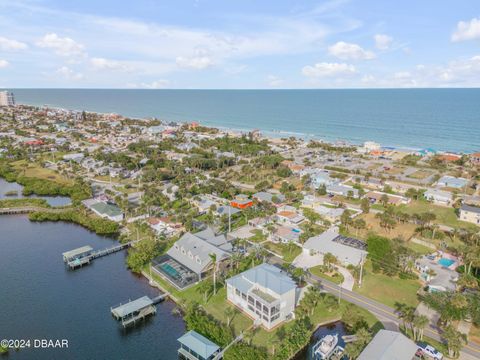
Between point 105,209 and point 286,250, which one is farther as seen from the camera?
point 105,209

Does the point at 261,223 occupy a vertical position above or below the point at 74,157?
below

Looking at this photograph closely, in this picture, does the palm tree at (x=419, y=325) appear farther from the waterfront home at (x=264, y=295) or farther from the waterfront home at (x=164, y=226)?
the waterfront home at (x=164, y=226)

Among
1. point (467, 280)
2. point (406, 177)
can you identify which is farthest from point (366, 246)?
point (406, 177)

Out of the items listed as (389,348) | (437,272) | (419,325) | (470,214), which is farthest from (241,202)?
(470,214)

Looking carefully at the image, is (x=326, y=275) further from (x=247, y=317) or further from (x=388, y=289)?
(x=247, y=317)

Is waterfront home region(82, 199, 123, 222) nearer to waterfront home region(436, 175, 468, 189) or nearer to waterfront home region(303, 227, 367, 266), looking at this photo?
waterfront home region(303, 227, 367, 266)

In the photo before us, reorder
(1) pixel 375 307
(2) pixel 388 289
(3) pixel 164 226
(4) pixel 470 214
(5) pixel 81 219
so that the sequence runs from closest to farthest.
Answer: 1. (1) pixel 375 307
2. (2) pixel 388 289
3. (3) pixel 164 226
4. (5) pixel 81 219
5. (4) pixel 470 214

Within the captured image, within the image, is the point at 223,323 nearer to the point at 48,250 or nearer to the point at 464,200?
the point at 48,250

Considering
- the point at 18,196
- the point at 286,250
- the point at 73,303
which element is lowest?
the point at 73,303
